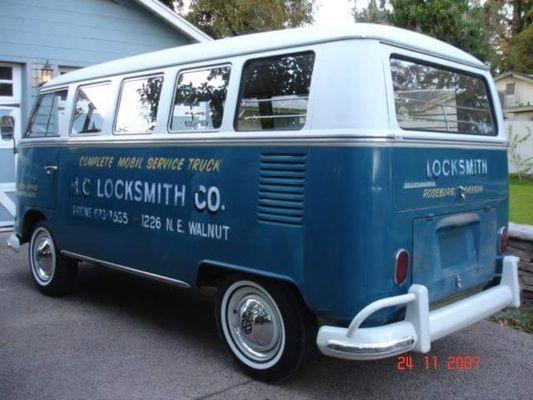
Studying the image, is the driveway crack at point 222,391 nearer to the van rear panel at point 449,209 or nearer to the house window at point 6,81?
the van rear panel at point 449,209

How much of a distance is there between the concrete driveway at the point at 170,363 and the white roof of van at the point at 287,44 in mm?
2297

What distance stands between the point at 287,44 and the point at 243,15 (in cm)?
1555

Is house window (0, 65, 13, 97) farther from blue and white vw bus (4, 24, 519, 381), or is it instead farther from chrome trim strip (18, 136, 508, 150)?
blue and white vw bus (4, 24, 519, 381)

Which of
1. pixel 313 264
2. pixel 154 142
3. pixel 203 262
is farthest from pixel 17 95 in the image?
pixel 313 264

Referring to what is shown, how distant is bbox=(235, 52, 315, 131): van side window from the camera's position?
158 inches

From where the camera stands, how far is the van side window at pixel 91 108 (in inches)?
223

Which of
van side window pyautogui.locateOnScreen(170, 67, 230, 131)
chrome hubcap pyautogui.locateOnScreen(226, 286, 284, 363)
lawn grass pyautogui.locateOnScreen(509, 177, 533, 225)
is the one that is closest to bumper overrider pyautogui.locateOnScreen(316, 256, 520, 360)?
chrome hubcap pyautogui.locateOnScreen(226, 286, 284, 363)

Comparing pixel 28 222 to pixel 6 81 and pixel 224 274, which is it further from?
pixel 6 81

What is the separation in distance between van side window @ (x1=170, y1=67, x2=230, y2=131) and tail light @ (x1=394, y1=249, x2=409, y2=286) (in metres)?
1.62

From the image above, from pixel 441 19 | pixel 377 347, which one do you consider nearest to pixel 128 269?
pixel 377 347

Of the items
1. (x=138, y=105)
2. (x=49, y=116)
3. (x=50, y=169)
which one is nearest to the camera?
(x=138, y=105)

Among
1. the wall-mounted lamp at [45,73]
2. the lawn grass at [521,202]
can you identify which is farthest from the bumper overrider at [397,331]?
the wall-mounted lamp at [45,73]

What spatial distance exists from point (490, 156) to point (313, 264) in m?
1.86

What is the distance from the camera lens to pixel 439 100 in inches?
179
